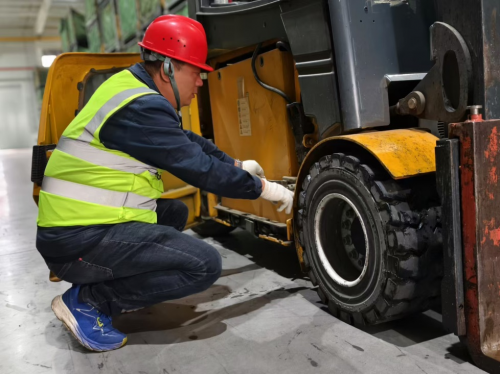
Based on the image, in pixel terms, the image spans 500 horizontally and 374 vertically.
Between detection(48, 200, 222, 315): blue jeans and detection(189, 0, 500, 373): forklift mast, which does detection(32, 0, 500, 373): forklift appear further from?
detection(48, 200, 222, 315): blue jeans

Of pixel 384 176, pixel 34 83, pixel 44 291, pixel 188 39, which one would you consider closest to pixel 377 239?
pixel 384 176

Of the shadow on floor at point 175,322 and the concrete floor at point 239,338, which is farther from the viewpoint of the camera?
the shadow on floor at point 175,322

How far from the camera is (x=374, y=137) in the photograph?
2.11 m

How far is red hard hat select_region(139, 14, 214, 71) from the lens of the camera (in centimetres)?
231

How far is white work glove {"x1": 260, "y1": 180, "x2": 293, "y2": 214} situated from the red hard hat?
0.60 metres

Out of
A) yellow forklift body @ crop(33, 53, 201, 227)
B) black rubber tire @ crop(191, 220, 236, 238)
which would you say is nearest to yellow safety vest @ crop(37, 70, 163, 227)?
yellow forklift body @ crop(33, 53, 201, 227)

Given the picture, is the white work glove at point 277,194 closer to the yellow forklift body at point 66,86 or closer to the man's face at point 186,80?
the man's face at point 186,80

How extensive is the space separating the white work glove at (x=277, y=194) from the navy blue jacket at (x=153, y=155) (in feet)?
0.41

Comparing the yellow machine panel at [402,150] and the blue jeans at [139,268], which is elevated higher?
the yellow machine panel at [402,150]

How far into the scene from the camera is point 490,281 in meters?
1.81

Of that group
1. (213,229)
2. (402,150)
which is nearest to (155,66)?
(402,150)

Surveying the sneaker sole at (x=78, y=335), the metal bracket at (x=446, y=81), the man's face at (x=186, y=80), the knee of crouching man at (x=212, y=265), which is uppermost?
the man's face at (x=186, y=80)

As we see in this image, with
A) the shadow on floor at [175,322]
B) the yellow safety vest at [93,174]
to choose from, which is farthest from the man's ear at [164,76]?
the shadow on floor at [175,322]

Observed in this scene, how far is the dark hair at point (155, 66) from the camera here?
2359 millimetres
